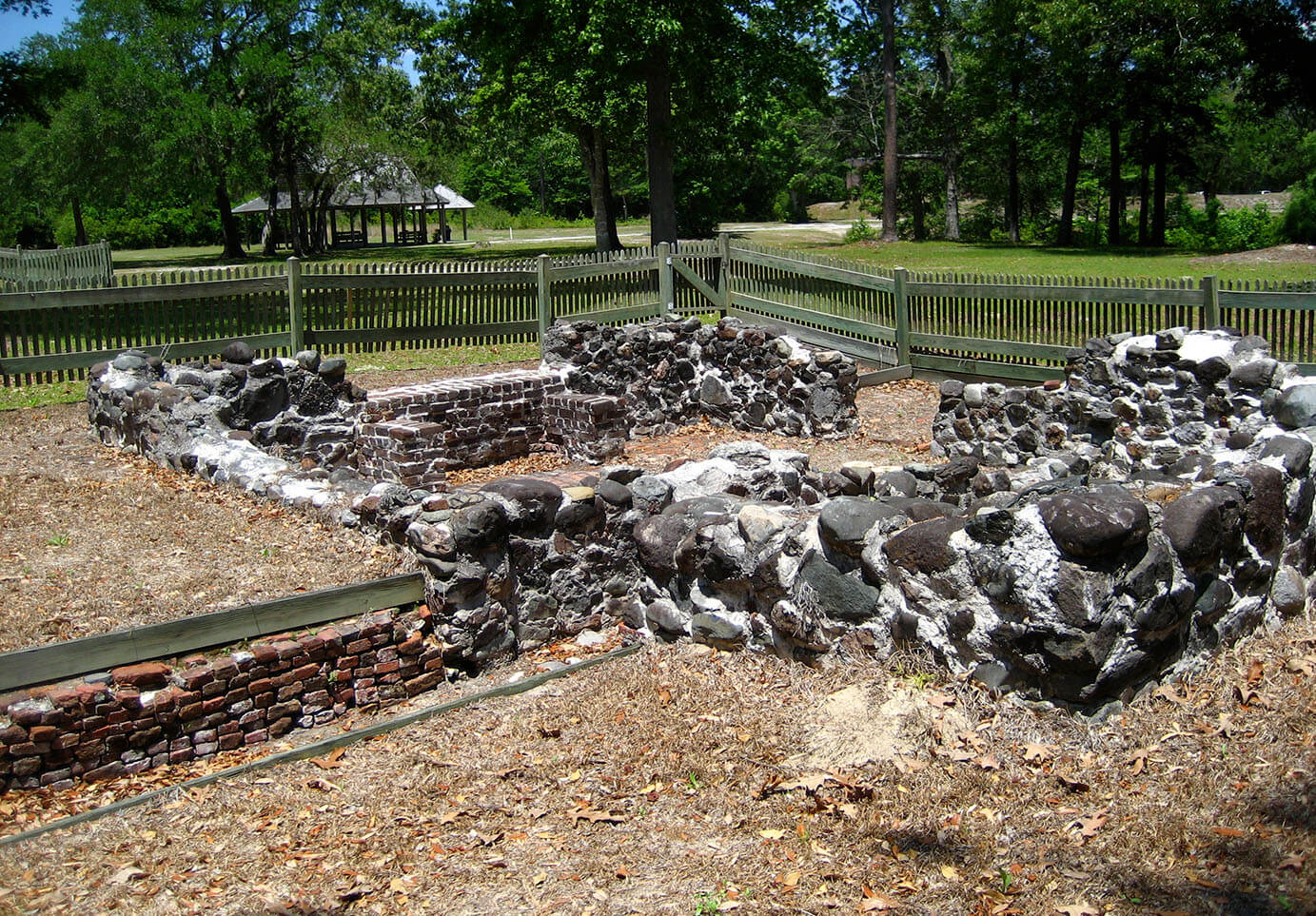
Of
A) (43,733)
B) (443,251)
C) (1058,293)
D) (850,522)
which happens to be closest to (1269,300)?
(1058,293)

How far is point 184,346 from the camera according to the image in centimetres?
1420

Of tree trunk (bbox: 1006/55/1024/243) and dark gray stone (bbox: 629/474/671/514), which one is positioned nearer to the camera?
dark gray stone (bbox: 629/474/671/514)

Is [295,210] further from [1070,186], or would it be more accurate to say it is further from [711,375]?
[711,375]

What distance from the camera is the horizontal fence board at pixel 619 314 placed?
1723 cm

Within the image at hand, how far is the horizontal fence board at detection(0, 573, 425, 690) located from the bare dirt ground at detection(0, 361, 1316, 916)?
57 cm

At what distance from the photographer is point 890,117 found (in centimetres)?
3466

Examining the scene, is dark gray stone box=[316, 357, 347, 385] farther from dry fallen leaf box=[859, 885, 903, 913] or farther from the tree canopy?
the tree canopy

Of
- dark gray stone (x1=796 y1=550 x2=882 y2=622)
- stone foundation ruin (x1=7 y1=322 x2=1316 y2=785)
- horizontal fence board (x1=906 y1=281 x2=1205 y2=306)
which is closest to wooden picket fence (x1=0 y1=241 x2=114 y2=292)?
stone foundation ruin (x1=7 y1=322 x2=1316 y2=785)

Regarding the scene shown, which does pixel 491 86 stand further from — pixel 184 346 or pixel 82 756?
pixel 82 756

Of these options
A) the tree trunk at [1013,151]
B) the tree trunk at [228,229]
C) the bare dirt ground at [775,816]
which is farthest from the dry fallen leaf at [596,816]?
the tree trunk at [228,229]

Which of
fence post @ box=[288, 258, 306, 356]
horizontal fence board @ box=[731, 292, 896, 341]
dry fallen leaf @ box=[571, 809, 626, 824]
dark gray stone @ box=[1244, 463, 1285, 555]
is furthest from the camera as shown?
horizontal fence board @ box=[731, 292, 896, 341]

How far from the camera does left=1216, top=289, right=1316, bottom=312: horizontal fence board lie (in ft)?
41.2

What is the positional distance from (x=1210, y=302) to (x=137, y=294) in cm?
1211

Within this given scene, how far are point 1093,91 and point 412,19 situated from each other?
1913 cm
